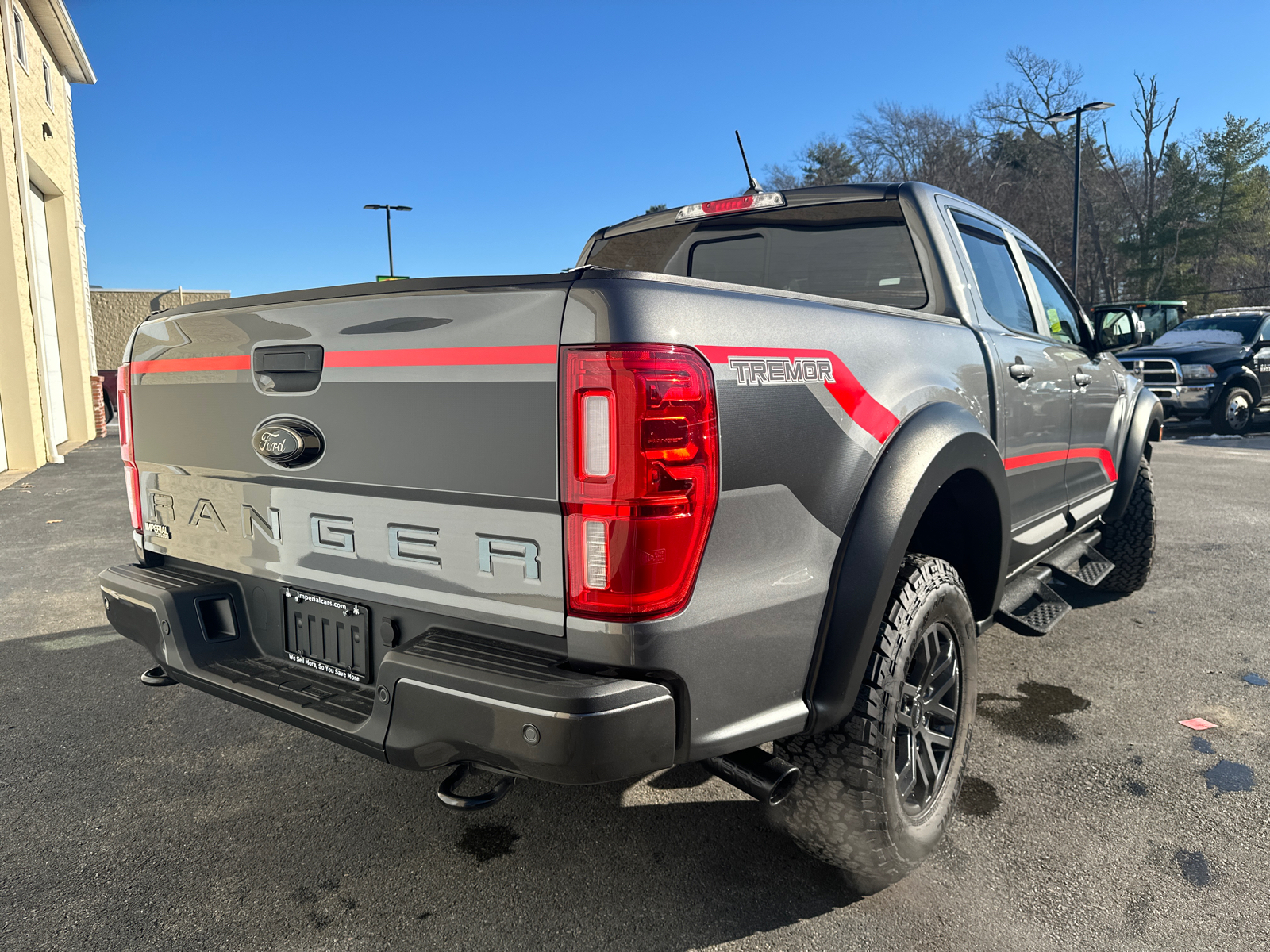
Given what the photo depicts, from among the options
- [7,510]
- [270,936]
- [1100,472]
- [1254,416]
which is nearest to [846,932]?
[270,936]

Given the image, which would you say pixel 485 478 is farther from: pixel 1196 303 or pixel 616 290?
pixel 1196 303

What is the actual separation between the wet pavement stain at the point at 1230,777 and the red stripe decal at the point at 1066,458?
119 cm

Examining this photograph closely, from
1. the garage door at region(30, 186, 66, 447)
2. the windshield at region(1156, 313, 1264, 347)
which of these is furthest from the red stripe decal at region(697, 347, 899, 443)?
the windshield at region(1156, 313, 1264, 347)

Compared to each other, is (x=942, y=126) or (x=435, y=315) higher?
(x=942, y=126)

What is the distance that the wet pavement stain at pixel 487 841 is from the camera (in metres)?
2.51

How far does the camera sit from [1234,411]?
546 inches

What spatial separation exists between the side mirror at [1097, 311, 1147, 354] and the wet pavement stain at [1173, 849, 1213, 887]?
2.55 m

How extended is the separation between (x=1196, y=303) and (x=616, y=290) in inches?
1727

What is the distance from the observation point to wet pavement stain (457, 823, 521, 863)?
2.51 m

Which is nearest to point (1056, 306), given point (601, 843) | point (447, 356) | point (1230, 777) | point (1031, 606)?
point (1031, 606)

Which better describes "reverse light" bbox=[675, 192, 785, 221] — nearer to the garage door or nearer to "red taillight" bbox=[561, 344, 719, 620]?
"red taillight" bbox=[561, 344, 719, 620]

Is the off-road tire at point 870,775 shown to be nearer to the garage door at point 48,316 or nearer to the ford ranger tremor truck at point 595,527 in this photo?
the ford ranger tremor truck at point 595,527

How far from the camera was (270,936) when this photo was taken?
85.0 inches

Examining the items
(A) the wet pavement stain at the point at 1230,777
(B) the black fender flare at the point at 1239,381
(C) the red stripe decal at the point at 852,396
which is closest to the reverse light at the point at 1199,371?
(B) the black fender flare at the point at 1239,381
